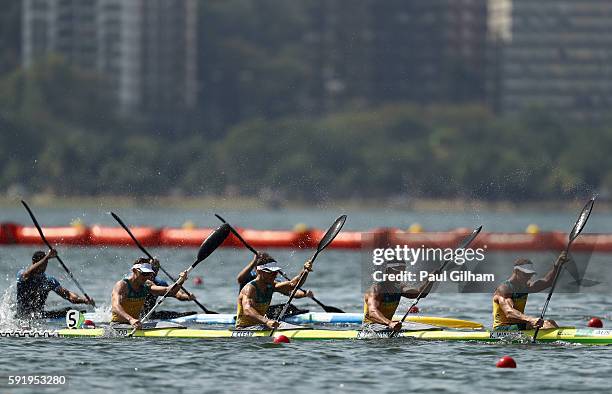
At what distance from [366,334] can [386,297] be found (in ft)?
3.21

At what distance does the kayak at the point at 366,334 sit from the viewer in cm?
3525

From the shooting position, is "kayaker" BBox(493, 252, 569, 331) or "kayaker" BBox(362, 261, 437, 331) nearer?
"kayaker" BBox(493, 252, 569, 331)

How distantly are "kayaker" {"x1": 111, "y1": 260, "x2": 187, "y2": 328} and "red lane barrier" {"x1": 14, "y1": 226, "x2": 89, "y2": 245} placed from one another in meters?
33.4

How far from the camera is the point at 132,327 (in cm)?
3644

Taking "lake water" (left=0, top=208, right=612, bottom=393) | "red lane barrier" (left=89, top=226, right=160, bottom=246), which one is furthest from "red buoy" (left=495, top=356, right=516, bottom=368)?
"red lane barrier" (left=89, top=226, right=160, bottom=246)

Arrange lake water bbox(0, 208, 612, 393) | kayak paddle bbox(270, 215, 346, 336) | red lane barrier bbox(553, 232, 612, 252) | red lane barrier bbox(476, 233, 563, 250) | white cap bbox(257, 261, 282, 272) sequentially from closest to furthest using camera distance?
lake water bbox(0, 208, 612, 393) < white cap bbox(257, 261, 282, 272) < kayak paddle bbox(270, 215, 346, 336) < red lane barrier bbox(553, 232, 612, 252) < red lane barrier bbox(476, 233, 563, 250)

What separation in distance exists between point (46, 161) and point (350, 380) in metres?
165

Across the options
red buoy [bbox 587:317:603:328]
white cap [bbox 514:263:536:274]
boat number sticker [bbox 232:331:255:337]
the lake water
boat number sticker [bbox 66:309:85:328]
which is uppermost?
white cap [bbox 514:263:536:274]

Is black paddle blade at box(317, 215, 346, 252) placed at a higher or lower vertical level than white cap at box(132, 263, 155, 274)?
higher

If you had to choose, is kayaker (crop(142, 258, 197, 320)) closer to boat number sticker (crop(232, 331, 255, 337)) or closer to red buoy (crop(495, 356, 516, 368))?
boat number sticker (crop(232, 331, 255, 337))

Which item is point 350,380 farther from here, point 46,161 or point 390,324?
point 46,161

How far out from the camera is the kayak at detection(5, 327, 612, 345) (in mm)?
35250

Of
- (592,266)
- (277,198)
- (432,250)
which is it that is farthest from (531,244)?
(277,198)

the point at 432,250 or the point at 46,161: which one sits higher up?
the point at 432,250
